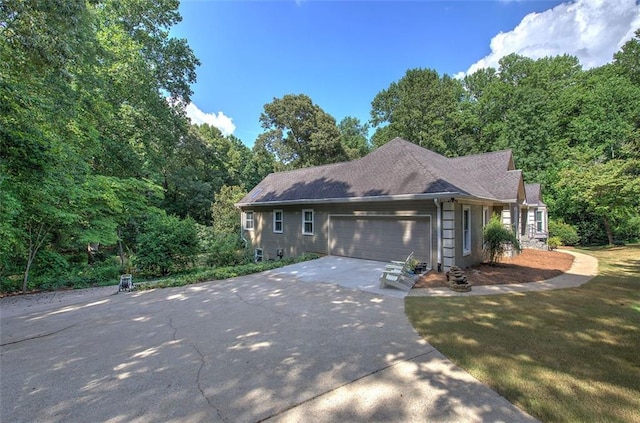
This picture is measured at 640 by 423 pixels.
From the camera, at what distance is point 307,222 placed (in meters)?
14.1

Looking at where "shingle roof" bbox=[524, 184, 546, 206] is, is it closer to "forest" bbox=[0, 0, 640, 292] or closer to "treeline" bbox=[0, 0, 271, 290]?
"forest" bbox=[0, 0, 640, 292]

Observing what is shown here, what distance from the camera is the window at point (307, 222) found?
1390 cm

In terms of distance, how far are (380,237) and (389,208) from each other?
3.96 feet

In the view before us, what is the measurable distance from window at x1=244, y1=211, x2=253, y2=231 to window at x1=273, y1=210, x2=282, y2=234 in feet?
7.52

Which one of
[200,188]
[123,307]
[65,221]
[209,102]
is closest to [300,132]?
[209,102]

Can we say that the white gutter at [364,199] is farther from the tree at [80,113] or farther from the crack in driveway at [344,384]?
the tree at [80,113]

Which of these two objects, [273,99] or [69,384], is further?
[273,99]

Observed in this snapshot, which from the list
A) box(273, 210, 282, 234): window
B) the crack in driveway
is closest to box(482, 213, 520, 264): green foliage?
the crack in driveway

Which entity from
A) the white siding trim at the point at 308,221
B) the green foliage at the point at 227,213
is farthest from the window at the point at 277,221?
the green foliage at the point at 227,213

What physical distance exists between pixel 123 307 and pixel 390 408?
6.54 meters

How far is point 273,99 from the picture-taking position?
32.3m

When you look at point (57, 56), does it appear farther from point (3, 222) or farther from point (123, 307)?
point (123, 307)

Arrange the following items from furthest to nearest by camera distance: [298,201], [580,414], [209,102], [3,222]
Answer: [209,102], [298,201], [3,222], [580,414]

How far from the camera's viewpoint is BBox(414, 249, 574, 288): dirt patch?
8.42 meters
